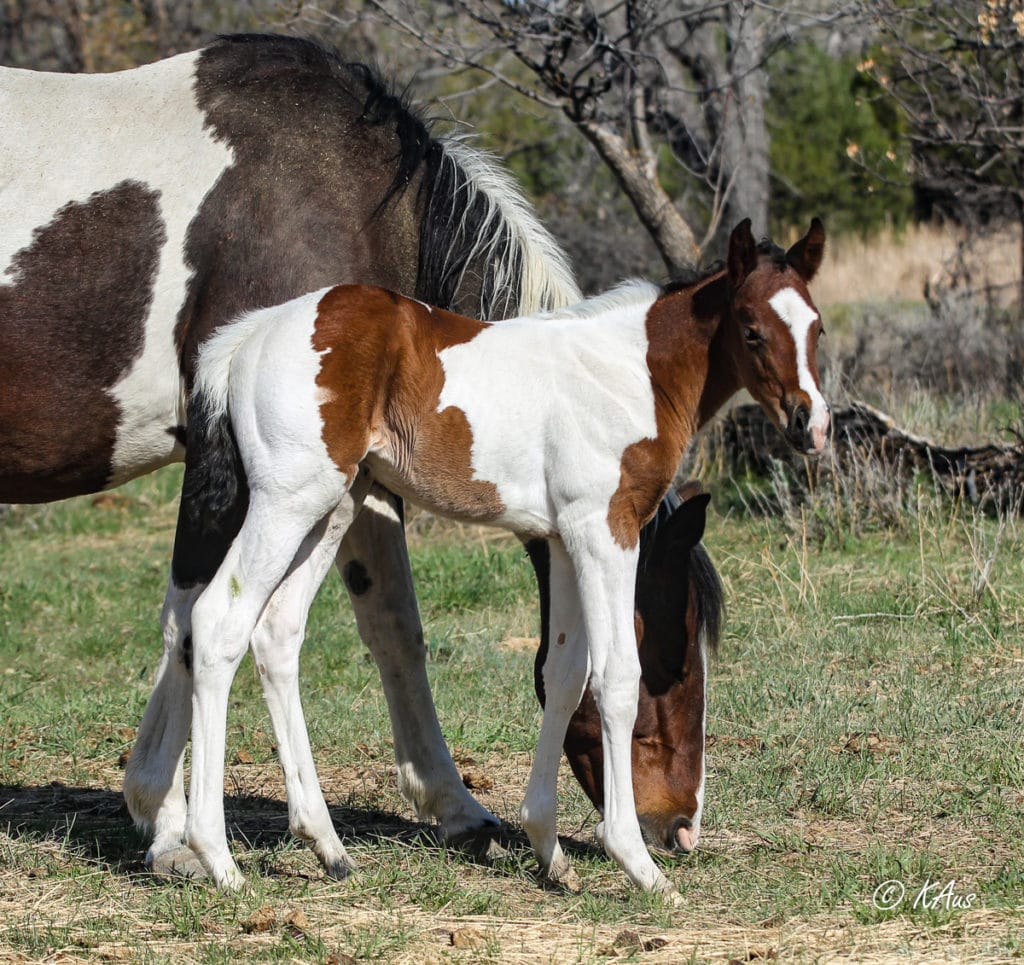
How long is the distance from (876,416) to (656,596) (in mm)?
4535

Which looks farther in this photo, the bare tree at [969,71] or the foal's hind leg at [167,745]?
the bare tree at [969,71]

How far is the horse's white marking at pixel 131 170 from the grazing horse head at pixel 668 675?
1.30 meters

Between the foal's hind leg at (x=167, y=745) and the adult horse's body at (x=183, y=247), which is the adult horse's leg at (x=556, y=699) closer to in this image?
the adult horse's body at (x=183, y=247)

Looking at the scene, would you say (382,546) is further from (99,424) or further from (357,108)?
(357,108)

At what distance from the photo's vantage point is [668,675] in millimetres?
3947

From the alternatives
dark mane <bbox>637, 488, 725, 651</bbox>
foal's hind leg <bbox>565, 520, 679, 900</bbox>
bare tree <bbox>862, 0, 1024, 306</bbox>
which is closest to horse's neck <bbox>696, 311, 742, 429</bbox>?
dark mane <bbox>637, 488, 725, 651</bbox>

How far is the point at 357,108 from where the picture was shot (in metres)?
4.32

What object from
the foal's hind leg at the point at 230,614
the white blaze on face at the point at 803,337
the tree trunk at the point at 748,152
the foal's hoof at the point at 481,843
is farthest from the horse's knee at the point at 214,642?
the tree trunk at the point at 748,152

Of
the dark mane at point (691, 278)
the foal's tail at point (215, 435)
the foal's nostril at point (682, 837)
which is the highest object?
the dark mane at point (691, 278)

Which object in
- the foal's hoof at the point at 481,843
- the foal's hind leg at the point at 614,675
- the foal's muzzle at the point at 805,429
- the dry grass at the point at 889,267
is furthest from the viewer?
the dry grass at the point at 889,267

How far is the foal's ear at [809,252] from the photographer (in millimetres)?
3459

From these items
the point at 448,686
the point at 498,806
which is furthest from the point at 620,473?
the point at 448,686

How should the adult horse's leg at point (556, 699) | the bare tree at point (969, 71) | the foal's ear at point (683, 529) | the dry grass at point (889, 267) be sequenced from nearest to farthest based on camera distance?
the adult horse's leg at point (556, 699)
the foal's ear at point (683, 529)
the bare tree at point (969, 71)
the dry grass at point (889, 267)

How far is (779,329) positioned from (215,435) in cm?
153
